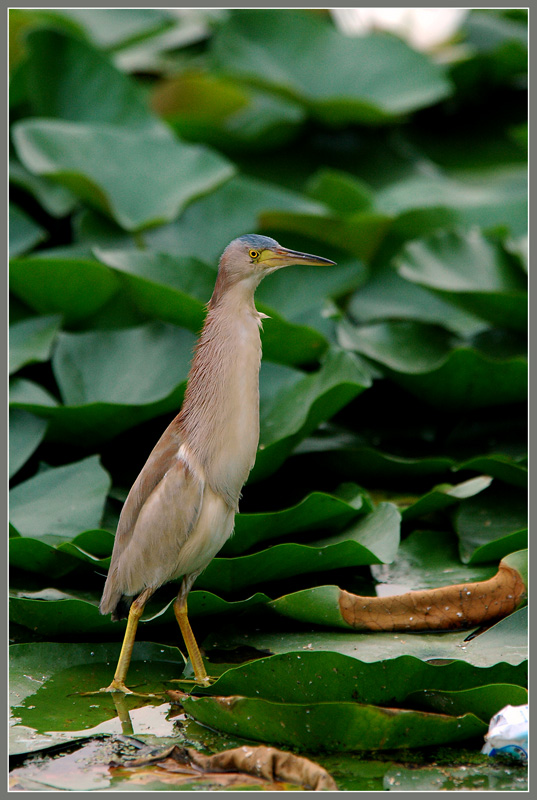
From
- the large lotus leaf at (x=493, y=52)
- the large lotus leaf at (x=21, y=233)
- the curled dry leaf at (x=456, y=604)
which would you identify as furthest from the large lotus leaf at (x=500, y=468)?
the large lotus leaf at (x=493, y=52)

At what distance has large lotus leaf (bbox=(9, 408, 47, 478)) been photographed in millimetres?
2762

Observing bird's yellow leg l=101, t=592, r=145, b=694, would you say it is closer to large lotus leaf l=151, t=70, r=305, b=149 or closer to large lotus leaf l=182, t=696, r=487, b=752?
large lotus leaf l=182, t=696, r=487, b=752

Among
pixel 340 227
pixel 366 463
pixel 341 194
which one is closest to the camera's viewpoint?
pixel 366 463

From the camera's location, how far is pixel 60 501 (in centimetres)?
264

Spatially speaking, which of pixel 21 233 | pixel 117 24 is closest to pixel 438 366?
pixel 21 233

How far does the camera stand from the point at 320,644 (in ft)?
7.28

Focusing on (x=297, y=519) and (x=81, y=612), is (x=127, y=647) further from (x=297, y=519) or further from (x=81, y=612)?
(x=297, y=519)

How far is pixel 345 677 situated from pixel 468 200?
9.80 feet

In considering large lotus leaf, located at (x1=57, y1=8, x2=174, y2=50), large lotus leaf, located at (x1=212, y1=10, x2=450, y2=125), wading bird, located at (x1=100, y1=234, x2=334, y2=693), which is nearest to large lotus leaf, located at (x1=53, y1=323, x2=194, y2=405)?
wading bird, located at (x1=100, y1=234, x2=334, y2=693)

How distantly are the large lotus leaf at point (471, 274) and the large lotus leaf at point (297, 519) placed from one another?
1055mm

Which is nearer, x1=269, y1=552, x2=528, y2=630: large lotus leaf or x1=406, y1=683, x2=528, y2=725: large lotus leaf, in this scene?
x1=406, y1=683, x2=528, y2=725: large lotus leaf

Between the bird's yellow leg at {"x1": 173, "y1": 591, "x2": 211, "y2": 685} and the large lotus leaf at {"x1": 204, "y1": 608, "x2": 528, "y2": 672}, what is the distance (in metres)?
0.15

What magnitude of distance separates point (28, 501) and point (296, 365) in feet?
3.67

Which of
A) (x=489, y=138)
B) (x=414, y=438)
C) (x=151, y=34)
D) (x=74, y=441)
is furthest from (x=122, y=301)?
(x=489, y=138)
